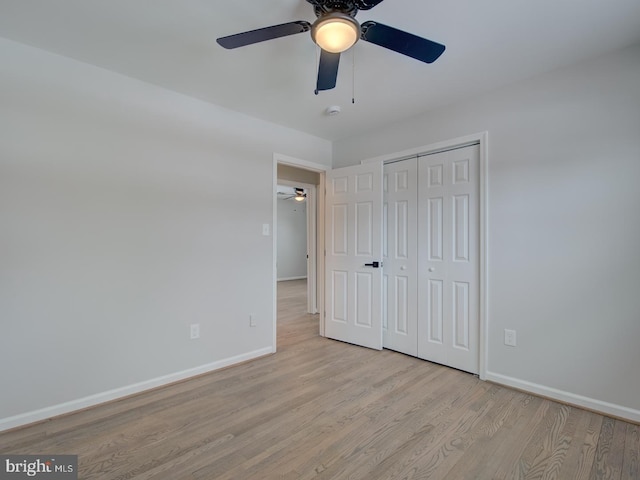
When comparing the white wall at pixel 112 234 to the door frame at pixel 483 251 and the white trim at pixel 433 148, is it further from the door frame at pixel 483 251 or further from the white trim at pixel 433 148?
the door frame at pixel 483 251

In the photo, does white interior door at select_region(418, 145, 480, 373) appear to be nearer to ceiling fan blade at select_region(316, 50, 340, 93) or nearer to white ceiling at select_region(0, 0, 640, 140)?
white ceiling at select_region(0, 0, 640, 140)

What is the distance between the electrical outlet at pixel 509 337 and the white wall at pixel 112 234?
2.28 m

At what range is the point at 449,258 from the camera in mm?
2891

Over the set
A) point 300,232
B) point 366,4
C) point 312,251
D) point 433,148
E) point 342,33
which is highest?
point 366,4

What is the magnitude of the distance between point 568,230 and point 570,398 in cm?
121

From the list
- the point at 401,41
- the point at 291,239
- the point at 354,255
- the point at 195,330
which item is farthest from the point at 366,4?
the point at 291,239

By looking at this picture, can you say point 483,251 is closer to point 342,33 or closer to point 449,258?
point 449,258

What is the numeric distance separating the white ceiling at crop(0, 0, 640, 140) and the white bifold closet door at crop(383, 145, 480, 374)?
0.71 m

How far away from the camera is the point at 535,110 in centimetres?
242

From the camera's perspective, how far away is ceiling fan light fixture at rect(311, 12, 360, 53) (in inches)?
56.5

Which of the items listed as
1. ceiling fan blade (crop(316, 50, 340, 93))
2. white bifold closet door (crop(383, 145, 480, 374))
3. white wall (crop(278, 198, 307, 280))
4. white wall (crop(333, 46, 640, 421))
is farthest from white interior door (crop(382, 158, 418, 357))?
white wall (crop(278, 198, 307, 280))

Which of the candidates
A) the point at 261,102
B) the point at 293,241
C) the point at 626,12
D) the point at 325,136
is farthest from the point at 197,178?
the point at 293,241

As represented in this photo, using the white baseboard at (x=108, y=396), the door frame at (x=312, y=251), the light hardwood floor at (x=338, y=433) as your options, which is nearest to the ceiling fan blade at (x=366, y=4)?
the light hardwood floor at (x=338, y=433)

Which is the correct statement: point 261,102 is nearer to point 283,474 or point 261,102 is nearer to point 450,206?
point 450,206
